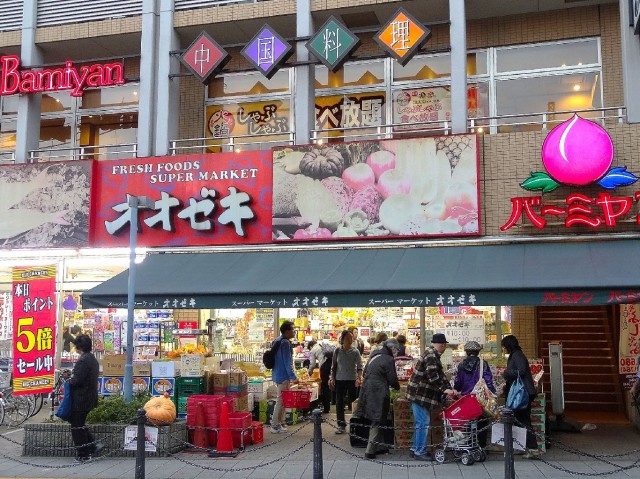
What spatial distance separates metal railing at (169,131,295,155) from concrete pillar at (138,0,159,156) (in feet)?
1.94

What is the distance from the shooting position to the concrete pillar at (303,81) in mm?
14430

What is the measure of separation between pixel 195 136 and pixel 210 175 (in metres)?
2.14

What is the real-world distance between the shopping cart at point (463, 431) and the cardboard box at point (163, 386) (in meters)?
4.80

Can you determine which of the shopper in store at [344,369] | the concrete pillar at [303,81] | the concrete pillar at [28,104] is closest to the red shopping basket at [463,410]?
the shopper in store at [344,369]

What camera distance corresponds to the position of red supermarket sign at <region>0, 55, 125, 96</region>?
15156mm

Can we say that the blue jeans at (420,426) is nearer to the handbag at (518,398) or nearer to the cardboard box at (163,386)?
the handbag at (518,398)

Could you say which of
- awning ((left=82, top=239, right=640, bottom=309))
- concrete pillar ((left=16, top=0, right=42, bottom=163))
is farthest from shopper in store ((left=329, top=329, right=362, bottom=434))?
concrete pillar ((left=16, top=0, right=42, bottom=163))

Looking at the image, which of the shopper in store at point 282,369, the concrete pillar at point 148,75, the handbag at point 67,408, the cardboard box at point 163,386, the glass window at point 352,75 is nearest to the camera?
the handbag at point 67,408

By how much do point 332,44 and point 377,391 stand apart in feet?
23.5

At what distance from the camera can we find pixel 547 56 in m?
14.8

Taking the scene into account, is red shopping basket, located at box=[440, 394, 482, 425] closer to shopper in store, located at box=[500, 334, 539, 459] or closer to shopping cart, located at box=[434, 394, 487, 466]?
shopping cart, located at box=[434, 394, 487, 466]

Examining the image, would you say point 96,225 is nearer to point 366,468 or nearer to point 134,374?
point 134,374

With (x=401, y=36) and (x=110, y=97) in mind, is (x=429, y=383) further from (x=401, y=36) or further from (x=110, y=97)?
(x=110, y=97)

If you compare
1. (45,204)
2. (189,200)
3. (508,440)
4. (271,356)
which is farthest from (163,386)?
(508,440)
